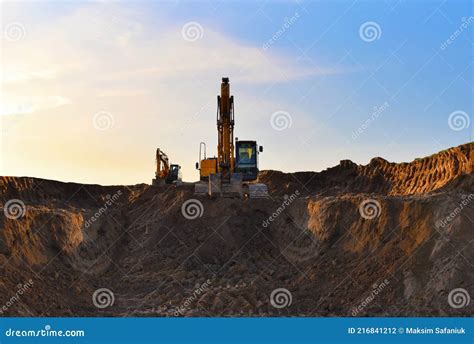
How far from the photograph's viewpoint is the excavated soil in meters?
18.8

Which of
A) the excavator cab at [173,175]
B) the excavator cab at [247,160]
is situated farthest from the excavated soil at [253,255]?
the excavator cab at [173,175]

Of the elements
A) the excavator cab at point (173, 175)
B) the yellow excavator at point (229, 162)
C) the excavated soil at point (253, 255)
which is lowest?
the excavated soil at point (253, 255)

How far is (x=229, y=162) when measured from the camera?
2802 cm

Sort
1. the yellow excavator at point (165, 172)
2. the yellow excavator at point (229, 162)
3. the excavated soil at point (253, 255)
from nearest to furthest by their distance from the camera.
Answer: the excavated soil at point (253, 255), the yellow excavator at point (229, 162), the yellow excavator at point (165, 172)

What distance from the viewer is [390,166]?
40.2 meters

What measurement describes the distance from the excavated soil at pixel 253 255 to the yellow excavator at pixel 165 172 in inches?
258

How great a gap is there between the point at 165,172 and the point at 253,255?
17652 millimetres

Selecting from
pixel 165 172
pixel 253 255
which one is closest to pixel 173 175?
pixel 165 172

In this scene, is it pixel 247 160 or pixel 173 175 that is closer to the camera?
pixel 247 160

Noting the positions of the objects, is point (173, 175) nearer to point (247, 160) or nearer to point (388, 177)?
point (247, 160)

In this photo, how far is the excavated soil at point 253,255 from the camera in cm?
1880

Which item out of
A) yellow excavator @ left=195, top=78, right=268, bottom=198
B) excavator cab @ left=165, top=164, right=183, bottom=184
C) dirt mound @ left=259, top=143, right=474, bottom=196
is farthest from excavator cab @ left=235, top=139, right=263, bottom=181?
excavator cab @ left=165, top=164, right=183, bottom=184

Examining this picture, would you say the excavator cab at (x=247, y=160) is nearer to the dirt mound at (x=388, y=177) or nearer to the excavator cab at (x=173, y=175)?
the dirt mound at (x=388, y=177)

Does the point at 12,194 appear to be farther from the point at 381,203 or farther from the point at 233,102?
the point at 381,203
